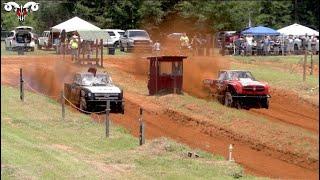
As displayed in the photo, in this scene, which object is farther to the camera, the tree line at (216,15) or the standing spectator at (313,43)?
the tree line at (216,15)

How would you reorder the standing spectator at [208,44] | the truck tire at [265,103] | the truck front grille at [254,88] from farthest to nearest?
the standing spectator at [208,44] < the truck tire at [265,103] < the truck front grille at [254,88]

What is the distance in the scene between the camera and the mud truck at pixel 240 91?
26625 mm

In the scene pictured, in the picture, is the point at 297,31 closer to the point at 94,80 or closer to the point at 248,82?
the point at 248,82

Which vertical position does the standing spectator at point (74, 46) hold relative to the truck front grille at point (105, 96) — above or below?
above

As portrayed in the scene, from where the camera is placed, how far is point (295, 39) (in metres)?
49.2

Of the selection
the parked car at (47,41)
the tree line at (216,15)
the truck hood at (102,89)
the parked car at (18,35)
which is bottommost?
the truck hood at (102,89)

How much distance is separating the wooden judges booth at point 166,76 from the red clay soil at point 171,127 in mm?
1146

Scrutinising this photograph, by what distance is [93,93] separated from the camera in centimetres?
2398

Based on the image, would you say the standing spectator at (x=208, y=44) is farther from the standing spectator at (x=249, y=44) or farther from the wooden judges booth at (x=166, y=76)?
the wooden judges booth at (x=166, y=76)

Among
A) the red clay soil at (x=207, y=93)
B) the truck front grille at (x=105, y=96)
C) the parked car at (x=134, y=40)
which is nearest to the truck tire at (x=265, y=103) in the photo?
the red clay soil at (x=207, y=93)

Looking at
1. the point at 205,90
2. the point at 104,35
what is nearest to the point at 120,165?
the point at 205,90

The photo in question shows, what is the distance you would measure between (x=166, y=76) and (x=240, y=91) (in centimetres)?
434
